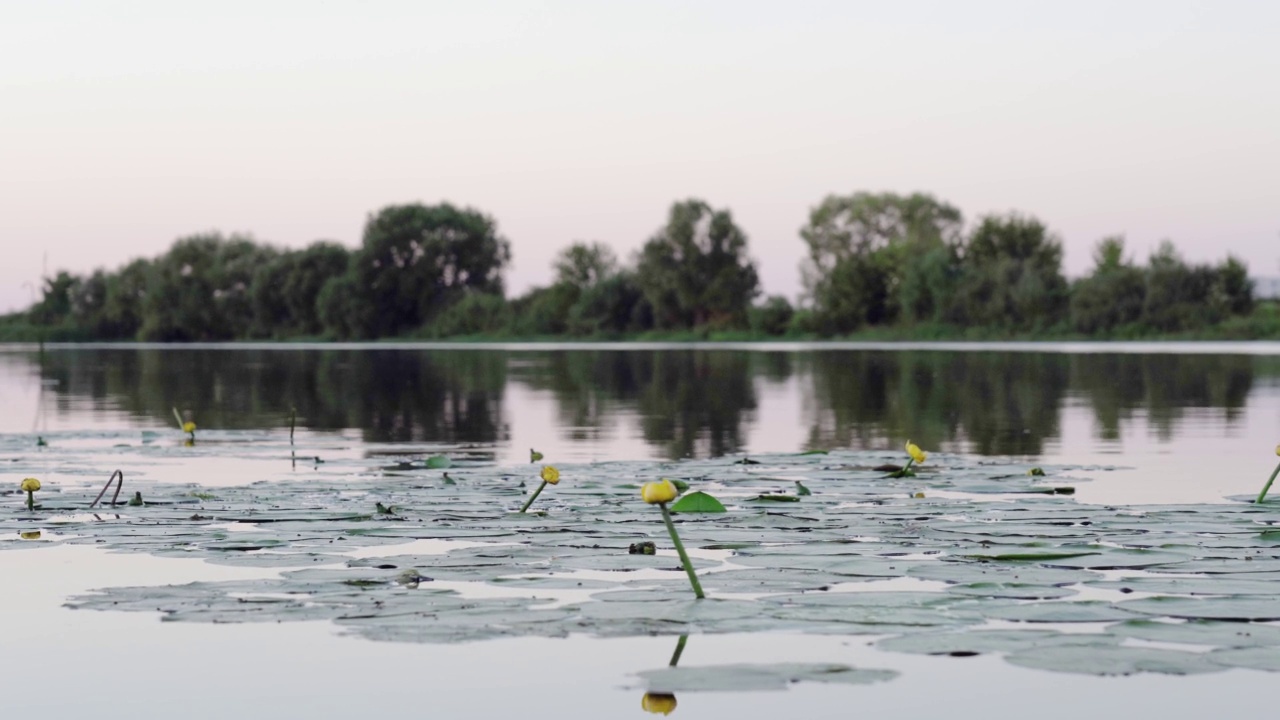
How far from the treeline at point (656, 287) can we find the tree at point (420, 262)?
10 centimetres

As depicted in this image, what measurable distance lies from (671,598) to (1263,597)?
2.13 meters

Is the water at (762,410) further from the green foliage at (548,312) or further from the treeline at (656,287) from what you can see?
the green foliage at (548,312)

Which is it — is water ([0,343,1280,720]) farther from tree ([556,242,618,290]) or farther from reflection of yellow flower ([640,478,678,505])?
tree ([556,242,618,290])

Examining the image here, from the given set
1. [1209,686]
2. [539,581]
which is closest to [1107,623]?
[1209,686]

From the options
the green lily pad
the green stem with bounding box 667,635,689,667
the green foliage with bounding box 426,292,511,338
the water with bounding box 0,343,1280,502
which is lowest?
the water with bounding box 0,343,1280,502

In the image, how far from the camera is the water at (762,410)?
1486cm

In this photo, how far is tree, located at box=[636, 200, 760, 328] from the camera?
9844 cm

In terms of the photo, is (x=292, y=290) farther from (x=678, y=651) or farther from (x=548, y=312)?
(x=678, y=651)

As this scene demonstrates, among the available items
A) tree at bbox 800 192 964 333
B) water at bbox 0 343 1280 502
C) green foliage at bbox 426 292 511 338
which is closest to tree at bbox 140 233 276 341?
green foliage at bbox 426 292 511 338

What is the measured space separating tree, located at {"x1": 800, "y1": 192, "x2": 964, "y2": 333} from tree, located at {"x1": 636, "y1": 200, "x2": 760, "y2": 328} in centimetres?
491

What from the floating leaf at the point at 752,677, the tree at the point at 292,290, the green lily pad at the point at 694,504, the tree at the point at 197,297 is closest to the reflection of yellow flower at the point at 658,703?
the floating leaf at the point at 752,677

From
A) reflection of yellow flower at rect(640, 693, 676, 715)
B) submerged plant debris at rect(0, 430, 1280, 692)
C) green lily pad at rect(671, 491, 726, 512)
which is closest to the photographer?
reflection of yellow flower at rect(640, 693, 676, 715)

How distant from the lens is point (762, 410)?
73.5 ft

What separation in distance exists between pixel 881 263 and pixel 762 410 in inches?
2751
